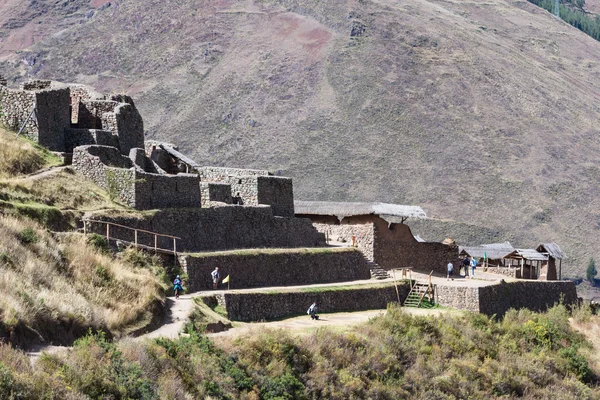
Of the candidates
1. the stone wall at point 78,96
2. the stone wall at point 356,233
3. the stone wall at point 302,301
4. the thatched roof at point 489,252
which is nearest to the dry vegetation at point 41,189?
the stone wall at point 78,96

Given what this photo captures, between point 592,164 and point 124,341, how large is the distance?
84184 mm

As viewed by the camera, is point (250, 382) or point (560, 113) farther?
point (560, 113)

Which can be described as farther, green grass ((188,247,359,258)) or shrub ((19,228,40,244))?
green grass ((188,247,359,258))

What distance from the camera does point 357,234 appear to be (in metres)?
44.2

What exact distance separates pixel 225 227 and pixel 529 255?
18900 millimetres

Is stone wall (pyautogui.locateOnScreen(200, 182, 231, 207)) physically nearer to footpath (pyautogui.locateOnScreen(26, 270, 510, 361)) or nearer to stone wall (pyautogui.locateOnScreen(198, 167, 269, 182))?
stone wall (pyautogui.locateOnScreen(198, 167, 269, 182))

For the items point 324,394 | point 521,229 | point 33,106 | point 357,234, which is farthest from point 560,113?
point 324,394

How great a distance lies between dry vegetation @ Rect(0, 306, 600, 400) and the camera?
20172 mm

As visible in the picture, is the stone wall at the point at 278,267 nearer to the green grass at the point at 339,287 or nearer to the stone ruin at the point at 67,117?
the green grass at the point at 339,287

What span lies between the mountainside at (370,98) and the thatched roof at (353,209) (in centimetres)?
3891

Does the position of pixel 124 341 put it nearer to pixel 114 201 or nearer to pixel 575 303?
pixel 114 201

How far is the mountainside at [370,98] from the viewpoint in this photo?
92.2 metres

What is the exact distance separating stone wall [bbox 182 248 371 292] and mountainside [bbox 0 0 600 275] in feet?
145

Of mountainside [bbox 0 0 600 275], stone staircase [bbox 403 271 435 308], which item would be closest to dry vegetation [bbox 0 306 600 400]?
stone staircase [bbox 403 271 435 308]
